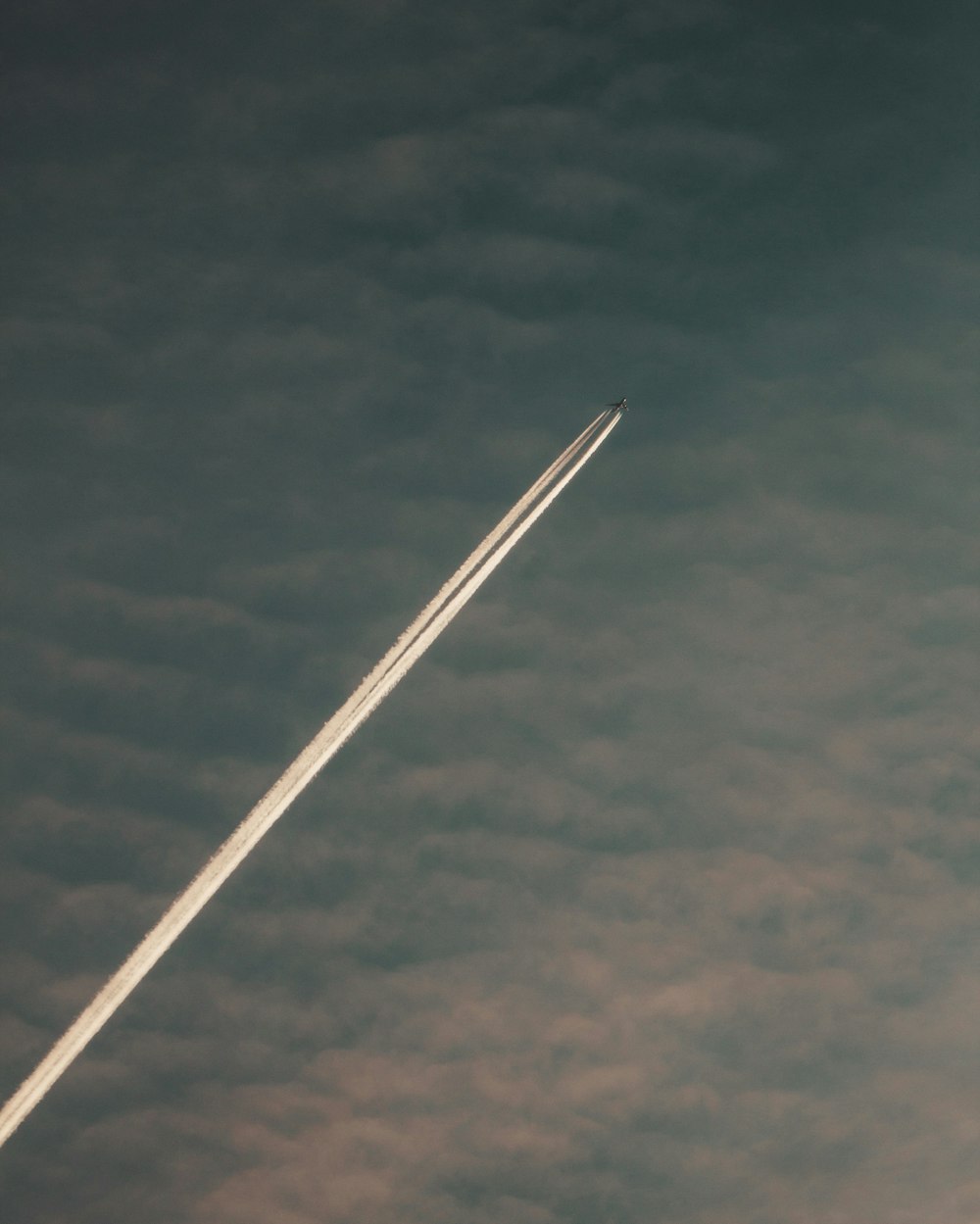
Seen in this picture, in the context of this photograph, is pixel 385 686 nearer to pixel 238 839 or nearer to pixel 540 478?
pixel 238 839

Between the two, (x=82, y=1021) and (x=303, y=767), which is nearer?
(x=82, y=1021)

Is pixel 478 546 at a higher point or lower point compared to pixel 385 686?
higher

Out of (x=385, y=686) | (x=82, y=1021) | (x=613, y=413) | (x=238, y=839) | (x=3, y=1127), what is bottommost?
(x=3, y=1127)

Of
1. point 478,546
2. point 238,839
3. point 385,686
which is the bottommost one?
point 238,839

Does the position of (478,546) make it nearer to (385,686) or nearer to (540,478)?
(540,478)

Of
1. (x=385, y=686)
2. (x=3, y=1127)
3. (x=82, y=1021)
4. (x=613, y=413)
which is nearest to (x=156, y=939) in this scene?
(x=82, y=1021)

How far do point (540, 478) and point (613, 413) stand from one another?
12.7 ft

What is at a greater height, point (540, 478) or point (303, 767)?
point (540, 478)

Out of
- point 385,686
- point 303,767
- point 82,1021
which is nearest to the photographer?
point 385,686

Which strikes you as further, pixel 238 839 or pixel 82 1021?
pixel 82 1021

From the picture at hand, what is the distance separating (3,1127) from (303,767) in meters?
12.0

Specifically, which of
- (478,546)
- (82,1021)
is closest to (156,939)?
(82,1021)

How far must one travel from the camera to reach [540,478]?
55656mm

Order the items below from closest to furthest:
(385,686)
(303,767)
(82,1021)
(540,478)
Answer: (385,686) < (82,1021) < (303,767) < (540,478)
